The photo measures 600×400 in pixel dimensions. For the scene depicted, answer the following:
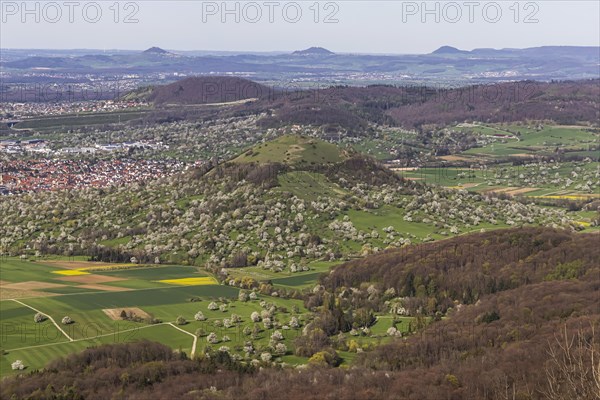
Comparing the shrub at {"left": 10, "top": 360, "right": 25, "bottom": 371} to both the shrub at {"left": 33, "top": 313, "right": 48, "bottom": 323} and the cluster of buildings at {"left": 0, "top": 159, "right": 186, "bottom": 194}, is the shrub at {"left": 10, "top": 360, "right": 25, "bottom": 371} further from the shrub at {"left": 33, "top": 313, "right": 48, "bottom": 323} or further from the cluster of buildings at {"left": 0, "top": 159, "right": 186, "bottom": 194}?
the cluster of buildings at {"left": 0, "top": 159, "right": 186, "bottom": 194}

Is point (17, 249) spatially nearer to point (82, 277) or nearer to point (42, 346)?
point (82, 277)

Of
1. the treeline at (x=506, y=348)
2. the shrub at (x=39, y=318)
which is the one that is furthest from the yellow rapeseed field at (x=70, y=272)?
the treeline at (x=506, y=348)

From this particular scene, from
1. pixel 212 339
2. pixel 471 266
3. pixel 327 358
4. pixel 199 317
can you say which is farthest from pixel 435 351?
pixel 471 266

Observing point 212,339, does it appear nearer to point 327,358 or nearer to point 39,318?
point 327,358

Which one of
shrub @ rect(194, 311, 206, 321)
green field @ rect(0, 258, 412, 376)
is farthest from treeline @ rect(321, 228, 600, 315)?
shrub @ rect(194, 311, 206, 321)

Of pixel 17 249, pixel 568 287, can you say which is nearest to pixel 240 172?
pixel 17 249

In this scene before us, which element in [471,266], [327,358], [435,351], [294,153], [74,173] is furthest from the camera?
[74,173]

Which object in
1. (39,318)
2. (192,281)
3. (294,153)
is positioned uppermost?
(294,153)
